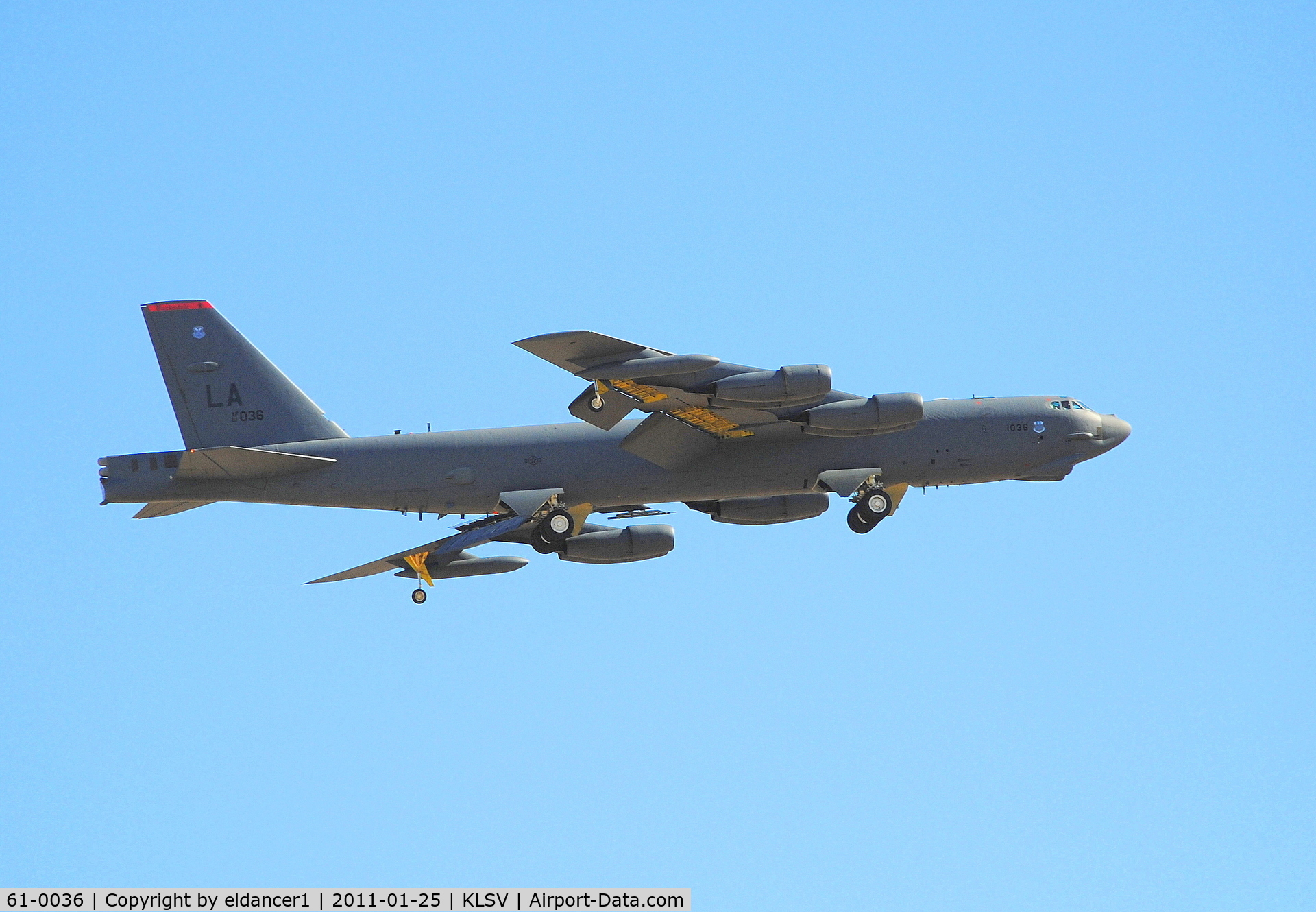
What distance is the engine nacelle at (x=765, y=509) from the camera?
124 ft

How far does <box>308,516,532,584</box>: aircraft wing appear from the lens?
35.7 m

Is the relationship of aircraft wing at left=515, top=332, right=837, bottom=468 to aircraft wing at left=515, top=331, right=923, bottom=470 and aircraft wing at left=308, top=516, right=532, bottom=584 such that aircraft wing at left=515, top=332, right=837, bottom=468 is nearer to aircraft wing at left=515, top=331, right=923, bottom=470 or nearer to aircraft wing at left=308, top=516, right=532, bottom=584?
aircraft wing at left=515, top=331, right=923, bottom=470

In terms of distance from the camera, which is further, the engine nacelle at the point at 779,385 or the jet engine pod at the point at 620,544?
the jet engine pod at the point at 620,544

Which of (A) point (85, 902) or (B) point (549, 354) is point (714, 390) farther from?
(A) point (85, 902)

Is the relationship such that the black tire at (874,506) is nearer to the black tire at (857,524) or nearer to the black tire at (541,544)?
the black tire at (857,524)

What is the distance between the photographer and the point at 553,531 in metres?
35.4

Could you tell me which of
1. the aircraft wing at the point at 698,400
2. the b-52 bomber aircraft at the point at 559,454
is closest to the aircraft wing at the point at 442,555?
the b-52 bomber aircraft at the point at 559,454

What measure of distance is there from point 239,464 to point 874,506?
526 inches

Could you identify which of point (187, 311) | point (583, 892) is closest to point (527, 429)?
point (187, 311)

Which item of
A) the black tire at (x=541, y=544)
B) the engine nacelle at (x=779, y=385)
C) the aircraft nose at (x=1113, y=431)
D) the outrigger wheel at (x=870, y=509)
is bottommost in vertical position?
the black tire at (x=541, y=544)

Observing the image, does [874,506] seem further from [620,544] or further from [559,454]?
[559,454]

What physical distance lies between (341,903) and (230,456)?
10.7 m

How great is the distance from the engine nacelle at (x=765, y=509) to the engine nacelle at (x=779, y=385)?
642cm

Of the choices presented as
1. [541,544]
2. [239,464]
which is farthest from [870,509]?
[239,464]
